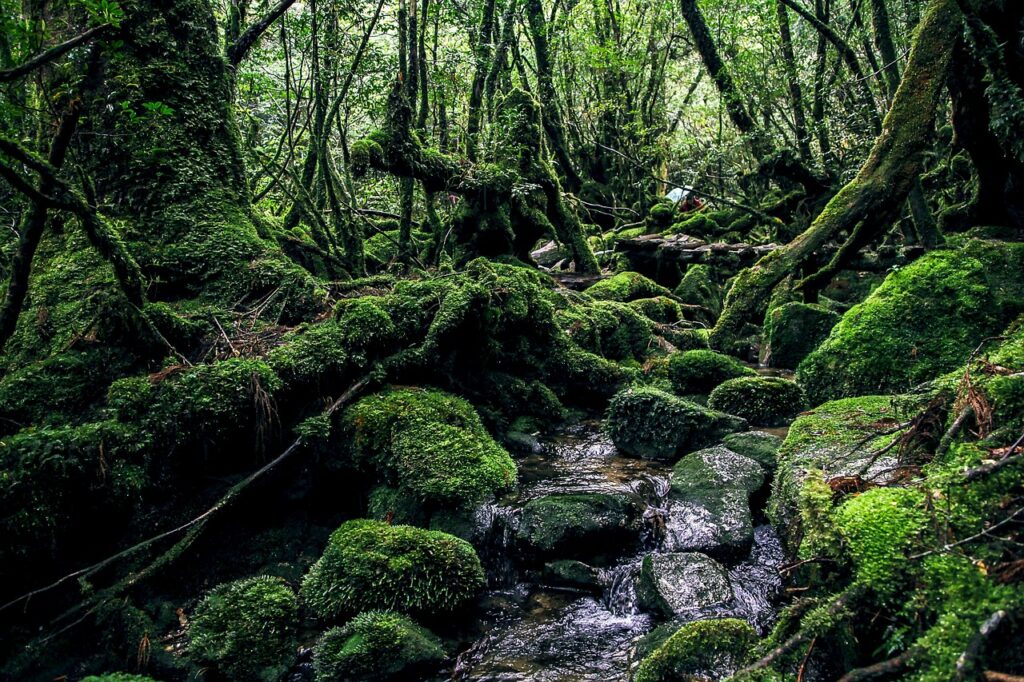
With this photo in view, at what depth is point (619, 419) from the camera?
6.80m

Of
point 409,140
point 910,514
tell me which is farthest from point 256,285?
point 910,514

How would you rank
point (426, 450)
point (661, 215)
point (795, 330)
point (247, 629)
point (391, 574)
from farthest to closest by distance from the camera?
point (661, 215), point (795, 330), point (426, 450), point (391, 574), point (247, 629)

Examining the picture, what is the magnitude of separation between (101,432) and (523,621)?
136 inches

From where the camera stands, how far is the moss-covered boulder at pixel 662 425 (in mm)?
6410

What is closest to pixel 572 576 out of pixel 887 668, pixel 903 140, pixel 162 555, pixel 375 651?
pixel 375 651

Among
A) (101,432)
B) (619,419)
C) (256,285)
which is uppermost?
(256,285)

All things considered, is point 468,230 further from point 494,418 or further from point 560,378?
point 494,418

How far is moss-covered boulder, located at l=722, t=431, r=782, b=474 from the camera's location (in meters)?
5.56

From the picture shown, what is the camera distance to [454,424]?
220 inches

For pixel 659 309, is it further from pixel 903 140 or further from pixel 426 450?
pixel 426 450

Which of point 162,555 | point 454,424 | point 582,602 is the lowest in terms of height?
point 582,602

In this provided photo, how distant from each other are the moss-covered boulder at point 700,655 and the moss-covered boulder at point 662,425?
10.7 ft

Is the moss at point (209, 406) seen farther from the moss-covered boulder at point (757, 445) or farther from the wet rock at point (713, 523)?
the moss-covered boulder at point (757, 445)

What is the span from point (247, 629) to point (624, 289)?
1001cm
